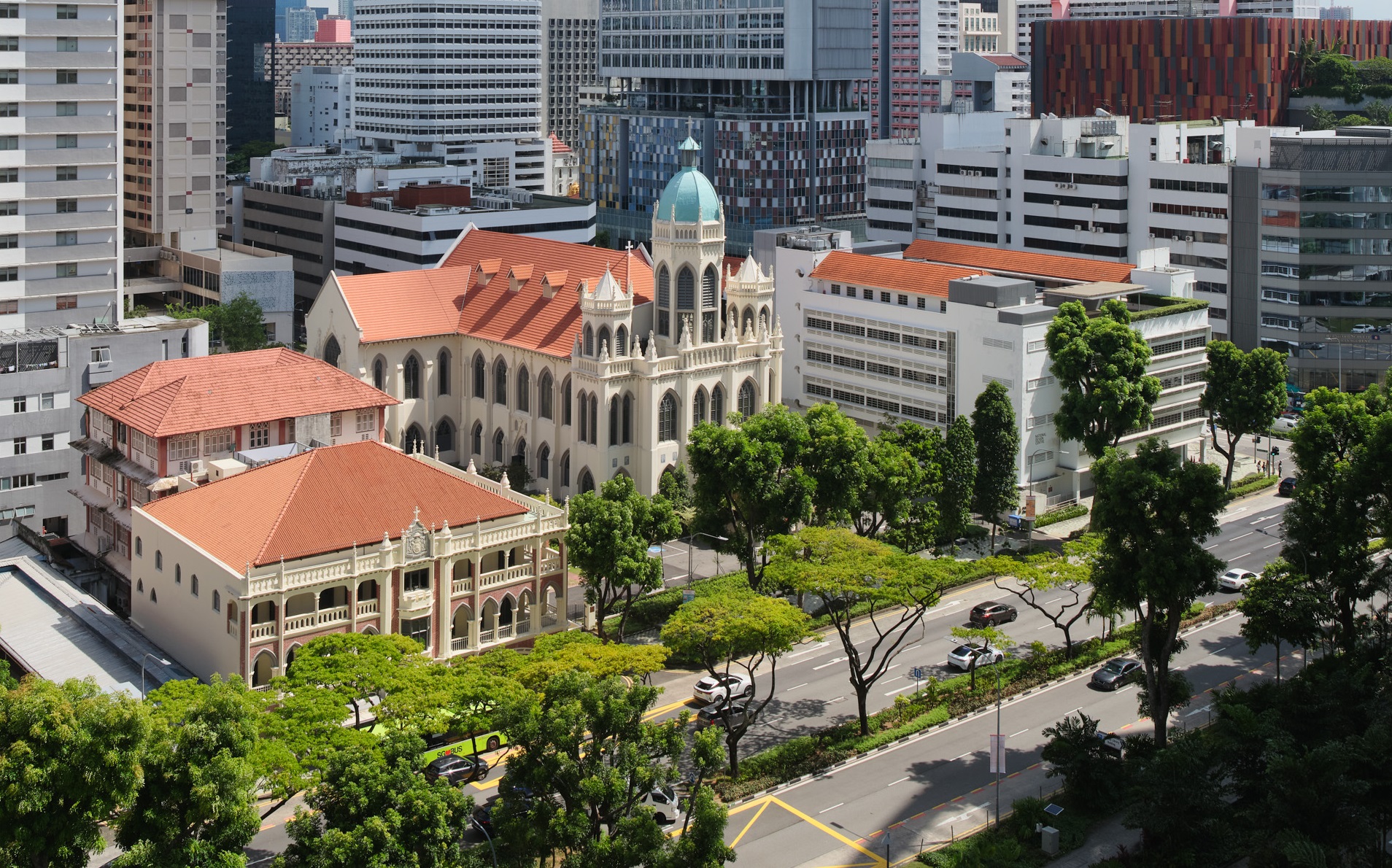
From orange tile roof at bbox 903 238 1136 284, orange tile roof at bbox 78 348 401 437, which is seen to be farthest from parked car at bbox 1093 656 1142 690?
orange tile roof at bbox 903 238 1136 284

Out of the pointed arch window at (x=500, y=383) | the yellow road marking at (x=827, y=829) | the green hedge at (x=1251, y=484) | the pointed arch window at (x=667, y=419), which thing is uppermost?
the pointed arch window at (x=500, y=383)

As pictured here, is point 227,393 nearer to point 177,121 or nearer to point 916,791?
point 916,791

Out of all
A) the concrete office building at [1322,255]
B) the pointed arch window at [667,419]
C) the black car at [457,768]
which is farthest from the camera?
the concrete office building at [1322,255]

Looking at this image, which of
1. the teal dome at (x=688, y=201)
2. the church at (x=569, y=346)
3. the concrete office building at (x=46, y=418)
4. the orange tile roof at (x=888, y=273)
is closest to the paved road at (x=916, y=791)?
the church at (x=569, y=346)

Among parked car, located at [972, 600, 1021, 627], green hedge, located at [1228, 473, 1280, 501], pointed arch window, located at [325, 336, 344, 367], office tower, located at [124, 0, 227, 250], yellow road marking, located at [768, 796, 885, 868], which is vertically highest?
office tower, located at [124, 0, 227, 250]

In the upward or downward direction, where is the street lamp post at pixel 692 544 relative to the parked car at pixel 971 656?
upward

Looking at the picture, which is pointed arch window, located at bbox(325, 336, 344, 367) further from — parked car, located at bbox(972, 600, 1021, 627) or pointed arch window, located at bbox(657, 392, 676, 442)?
parked car, located at bbox(972, 600, 1021, 627)

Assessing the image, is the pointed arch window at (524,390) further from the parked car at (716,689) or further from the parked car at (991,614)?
the parked car at (716,689)

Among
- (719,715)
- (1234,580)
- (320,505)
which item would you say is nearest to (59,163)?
(320,505)
